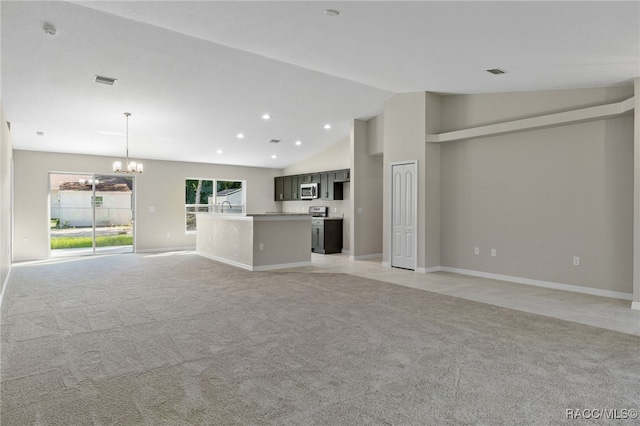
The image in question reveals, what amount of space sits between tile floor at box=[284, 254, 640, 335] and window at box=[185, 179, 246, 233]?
5031 mm

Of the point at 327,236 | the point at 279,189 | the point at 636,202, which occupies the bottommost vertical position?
the point at 327,236

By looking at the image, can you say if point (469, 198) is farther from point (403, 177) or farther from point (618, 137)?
point (618, 137)

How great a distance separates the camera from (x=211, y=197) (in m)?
11.3

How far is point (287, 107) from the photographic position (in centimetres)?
741

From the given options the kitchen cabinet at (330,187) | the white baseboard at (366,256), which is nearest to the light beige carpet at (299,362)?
the white baseboard at (366,256)

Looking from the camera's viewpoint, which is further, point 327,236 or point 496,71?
point 327,236

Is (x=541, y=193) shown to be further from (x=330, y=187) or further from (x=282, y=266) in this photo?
(x=330, y=187)

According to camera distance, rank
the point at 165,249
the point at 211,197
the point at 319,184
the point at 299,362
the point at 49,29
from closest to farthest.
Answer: the point at 299,362, the point at 49,29, the point at 319,184, the point at 165,249, the point at 211,197

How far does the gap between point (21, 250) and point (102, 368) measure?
7611 mm

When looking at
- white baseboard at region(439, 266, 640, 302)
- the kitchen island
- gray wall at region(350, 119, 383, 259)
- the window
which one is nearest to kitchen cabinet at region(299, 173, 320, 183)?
gray wall at region(350, 119, 383, 259)

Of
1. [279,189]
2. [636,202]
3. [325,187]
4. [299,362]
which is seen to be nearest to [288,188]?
[279,189]

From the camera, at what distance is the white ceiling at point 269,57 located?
354 cm

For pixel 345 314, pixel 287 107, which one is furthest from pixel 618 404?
pixel 287 107

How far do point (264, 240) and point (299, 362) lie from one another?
174 inches
